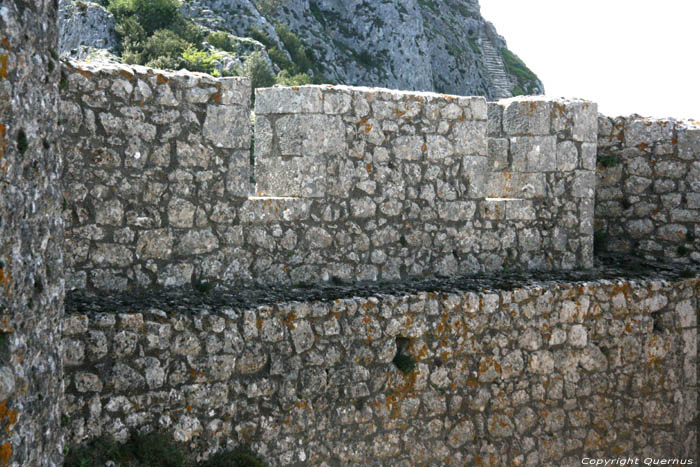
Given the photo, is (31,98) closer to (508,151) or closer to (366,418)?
(366,418)

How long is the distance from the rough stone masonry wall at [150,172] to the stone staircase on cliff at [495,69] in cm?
4350

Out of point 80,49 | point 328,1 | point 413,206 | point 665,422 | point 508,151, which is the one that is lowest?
point 665,422

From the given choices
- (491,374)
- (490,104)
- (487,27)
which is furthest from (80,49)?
(487,27)

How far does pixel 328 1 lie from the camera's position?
4462cm

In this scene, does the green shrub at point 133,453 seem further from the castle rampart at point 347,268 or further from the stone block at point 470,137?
the stone block at point 470,137

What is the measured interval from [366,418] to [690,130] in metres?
4.44

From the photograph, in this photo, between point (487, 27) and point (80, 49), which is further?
point (487, 27)

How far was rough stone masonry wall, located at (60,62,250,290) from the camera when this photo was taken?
4.87 meters

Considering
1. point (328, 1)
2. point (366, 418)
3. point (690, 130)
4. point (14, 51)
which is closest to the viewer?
point (14, 51)

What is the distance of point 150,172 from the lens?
511cm

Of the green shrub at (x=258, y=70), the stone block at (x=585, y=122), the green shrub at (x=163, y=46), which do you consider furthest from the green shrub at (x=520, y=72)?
the stone block at (x=585, y=122)

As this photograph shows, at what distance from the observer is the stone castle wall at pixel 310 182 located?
496 cm

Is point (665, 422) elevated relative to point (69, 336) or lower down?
lower down

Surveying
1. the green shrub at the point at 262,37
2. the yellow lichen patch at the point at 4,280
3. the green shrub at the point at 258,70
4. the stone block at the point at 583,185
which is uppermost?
the green shrub at the point at 262,37
